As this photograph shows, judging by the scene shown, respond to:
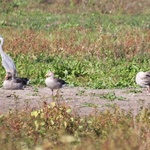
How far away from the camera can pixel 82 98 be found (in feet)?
46.1

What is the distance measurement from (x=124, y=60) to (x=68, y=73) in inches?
116

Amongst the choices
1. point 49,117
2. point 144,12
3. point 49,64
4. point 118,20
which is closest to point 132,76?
point 49,64

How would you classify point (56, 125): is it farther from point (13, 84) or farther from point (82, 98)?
point (13, 84)

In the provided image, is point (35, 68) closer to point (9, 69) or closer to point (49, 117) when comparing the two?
point (9, 69)

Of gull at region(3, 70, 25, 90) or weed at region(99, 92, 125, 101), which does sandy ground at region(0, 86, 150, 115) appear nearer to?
weed at region(99, 92, 125, 101)

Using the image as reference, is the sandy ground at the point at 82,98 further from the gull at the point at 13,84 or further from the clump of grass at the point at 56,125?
the clump of grass at the point at 56,125

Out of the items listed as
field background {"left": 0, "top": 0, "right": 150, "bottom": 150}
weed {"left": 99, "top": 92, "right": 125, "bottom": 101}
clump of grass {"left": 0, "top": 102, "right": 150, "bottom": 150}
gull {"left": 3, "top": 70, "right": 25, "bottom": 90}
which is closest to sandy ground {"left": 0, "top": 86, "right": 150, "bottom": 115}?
weed {"left": 99, "top": 92, "right": 125, "bottom": 101}

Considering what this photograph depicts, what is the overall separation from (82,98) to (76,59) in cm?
606

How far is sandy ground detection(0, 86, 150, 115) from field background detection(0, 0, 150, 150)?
73cm

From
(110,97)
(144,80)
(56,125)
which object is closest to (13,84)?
(110,97)

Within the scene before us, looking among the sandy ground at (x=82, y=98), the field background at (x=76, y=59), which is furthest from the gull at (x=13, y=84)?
the field background at (x=76, y=59)

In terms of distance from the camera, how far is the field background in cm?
802

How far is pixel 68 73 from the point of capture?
1762 centimetres

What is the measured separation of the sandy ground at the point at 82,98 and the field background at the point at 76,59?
73 cm
